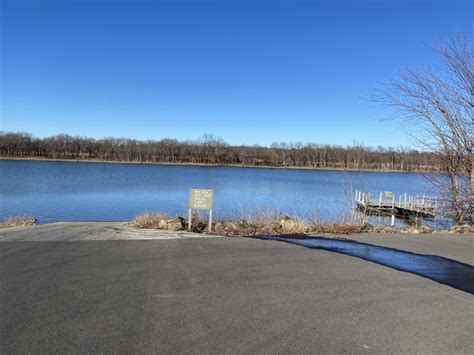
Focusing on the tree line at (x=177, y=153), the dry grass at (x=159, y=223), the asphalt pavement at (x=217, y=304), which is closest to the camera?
the asphalt pavement at (x=217, y=304)

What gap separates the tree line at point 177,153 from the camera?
542 ft

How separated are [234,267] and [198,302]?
197cm

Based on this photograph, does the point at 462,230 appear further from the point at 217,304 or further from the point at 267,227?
the point at 217,304

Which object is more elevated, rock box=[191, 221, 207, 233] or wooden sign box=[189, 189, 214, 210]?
wooden sign box=[189, 189, 214, 210]

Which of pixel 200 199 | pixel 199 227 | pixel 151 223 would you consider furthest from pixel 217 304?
pixel 151 223

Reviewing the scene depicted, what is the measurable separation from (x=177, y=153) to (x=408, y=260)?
17745 centimetres

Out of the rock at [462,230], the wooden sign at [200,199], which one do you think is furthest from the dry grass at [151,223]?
the rock at [462,230]

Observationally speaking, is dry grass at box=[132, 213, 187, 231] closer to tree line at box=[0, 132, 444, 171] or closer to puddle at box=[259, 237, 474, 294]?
puddle at box=[259, 237, 474, 294]

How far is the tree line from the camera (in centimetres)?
16525

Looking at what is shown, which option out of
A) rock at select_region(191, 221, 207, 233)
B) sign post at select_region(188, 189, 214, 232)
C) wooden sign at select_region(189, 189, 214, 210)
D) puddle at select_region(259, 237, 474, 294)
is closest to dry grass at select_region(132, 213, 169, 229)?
rock at select_region(191, 221, 207, 233)

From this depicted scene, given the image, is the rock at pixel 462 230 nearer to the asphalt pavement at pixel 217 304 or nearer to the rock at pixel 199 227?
the asphalt pavement at pixel 217 304

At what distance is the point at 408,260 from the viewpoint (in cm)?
850

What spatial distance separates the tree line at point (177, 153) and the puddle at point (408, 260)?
154 metres

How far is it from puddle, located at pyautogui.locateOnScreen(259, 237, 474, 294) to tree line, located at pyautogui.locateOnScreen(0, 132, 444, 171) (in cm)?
15412
